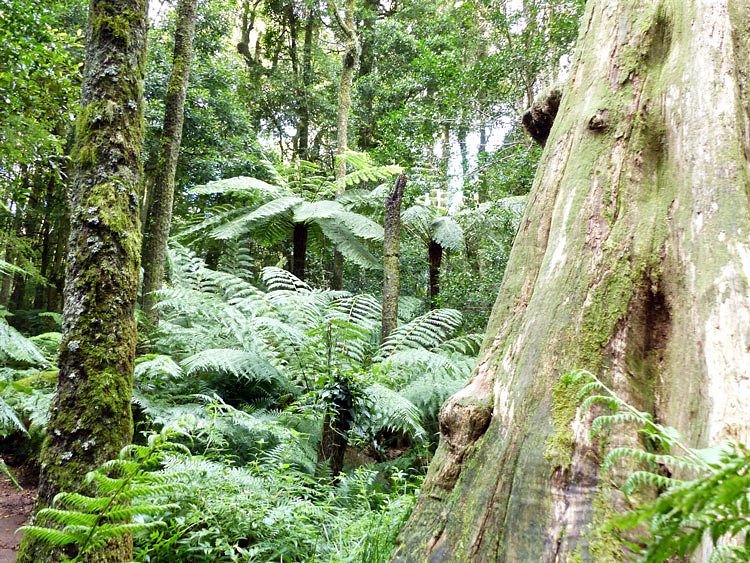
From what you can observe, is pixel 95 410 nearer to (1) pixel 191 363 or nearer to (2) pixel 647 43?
(1) pixel 191 363

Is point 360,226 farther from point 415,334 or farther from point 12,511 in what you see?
point 12,511

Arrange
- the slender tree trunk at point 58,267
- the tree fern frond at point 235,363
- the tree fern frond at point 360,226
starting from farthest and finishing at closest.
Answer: the slender tree trunk at point 58,267 < the tree fern frond at point 360,226 < the tree fern frond at point 235,363

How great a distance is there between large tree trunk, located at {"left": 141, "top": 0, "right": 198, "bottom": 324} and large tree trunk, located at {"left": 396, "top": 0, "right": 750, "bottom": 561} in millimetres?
3757

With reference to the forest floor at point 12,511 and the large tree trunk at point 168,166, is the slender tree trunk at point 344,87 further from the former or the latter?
the forest floor at point 12,511

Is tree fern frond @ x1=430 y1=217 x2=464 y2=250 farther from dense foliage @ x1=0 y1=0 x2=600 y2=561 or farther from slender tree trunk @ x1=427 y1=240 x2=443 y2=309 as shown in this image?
slender tree trunk @ x1=427 y1=240 x2=443 y2=309

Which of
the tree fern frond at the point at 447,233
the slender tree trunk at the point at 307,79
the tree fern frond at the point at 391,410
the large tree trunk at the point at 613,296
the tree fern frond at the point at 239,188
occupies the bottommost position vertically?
the tree fern frond at the point at 391,410

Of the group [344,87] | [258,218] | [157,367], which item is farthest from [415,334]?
[344,87]

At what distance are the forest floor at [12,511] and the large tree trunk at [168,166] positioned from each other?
5.58ft

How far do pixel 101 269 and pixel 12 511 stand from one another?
2667 millimetres

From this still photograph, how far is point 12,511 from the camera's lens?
346cm

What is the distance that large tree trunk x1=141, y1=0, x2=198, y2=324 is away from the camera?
4.58 m

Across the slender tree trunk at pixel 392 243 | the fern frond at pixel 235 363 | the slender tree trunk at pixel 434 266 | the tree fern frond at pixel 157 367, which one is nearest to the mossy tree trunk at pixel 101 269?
the tree fern frond at pixel 157 367

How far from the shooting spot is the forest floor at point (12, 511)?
297 cm

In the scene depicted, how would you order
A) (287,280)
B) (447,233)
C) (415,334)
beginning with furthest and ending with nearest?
(447,233)
(287,280)
(415,334)
